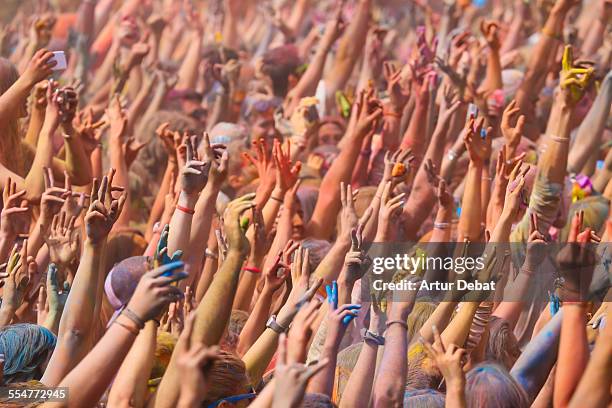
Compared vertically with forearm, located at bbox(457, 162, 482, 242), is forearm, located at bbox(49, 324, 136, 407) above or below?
below

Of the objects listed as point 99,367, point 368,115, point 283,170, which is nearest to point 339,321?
point 99,367

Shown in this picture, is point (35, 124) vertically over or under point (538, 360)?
over

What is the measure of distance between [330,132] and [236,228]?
3877 mm

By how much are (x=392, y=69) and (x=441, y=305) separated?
301 centimetres

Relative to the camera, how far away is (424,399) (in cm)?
373

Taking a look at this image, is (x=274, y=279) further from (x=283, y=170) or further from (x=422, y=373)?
(x=283, y=170)

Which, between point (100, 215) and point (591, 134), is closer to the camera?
point (100, 215)

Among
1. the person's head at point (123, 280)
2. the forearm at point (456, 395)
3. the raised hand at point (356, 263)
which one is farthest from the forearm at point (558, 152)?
the forearm at point (456, 395)

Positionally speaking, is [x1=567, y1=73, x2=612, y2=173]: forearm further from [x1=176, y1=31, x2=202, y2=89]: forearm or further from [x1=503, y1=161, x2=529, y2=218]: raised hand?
[x1=176, y1=31, x2=202, y2=89]: forearm

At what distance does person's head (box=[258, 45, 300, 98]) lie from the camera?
8.90 metres

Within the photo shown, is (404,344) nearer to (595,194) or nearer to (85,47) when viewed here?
(595,194)

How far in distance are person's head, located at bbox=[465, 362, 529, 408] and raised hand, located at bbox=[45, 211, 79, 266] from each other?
5.72 feet

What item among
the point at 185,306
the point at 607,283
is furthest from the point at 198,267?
the point at 607,283

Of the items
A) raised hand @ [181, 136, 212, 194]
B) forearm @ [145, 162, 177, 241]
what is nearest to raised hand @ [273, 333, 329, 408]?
raised hand @ [181, 136, 212, 194]
